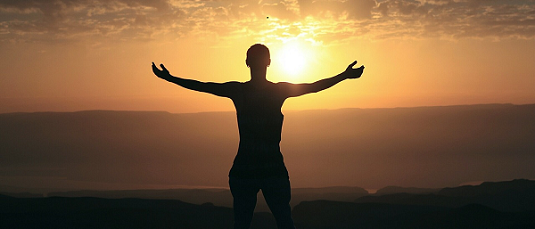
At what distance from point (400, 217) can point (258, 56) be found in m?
12.0

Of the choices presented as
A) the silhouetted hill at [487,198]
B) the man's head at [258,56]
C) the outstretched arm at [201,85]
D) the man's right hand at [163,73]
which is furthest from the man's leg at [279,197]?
the silhouetted hill at [487,198]

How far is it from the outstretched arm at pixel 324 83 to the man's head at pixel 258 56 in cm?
45

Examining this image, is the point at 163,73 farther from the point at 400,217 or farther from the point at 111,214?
the point at 400,217

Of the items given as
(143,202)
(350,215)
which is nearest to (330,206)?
(350,215)

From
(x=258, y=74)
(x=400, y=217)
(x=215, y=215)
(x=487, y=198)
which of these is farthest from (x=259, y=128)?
(x=487, y=198)

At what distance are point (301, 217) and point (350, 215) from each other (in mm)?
1634

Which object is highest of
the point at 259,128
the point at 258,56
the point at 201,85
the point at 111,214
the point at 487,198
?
the point at 258,56

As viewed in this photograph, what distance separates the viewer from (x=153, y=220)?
18125 millimetres

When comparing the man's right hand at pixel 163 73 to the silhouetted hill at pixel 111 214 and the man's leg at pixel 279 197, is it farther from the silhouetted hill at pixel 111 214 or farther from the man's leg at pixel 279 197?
the silhouetted hill at pixel 111 214

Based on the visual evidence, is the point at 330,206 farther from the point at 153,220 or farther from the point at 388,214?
the point at 153,220

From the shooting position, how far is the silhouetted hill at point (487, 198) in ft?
Result: 81.0

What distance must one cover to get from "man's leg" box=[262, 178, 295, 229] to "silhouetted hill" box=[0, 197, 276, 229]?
344 inches

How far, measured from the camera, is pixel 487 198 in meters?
27.8

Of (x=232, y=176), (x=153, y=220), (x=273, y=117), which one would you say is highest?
(x=273, y=117)
